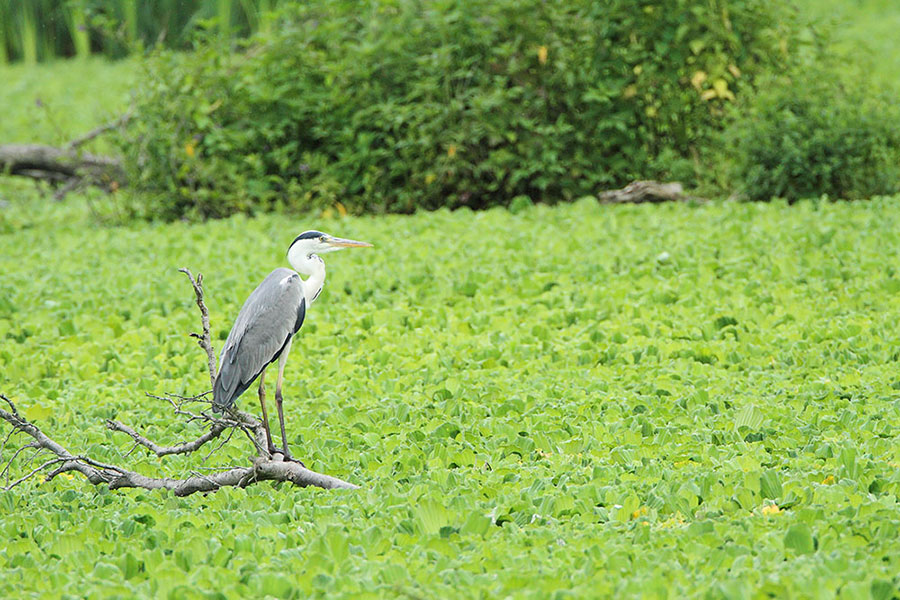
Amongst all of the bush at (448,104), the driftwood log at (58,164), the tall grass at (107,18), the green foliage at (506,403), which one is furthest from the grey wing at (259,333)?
the tall grass at (107,18)

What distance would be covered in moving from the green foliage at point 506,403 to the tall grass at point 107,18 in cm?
750

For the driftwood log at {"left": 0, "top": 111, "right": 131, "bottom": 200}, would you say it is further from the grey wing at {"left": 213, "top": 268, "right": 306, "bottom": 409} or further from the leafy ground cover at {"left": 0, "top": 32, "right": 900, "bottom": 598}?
the grey wing at {"left": 213, "top": 268, "right": 306, "bottom": 409}

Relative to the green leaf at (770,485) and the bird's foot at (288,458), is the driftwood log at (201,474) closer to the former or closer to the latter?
the bird's foot at (288,458)

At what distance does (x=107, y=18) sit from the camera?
14453 millimetres

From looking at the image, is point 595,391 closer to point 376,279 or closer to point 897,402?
point 897,402

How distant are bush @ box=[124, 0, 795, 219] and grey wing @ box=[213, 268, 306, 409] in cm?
455

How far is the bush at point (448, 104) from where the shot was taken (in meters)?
8.28

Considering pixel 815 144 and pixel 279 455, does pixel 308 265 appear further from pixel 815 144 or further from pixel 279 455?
pixel 815 144

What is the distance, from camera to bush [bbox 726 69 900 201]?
7438mm

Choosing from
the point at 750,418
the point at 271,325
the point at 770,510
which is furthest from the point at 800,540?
the point at 271,325

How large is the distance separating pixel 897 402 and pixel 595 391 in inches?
44.0

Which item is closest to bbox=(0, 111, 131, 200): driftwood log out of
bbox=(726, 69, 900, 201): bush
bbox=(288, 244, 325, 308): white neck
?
bbox=(726, 69, 900, 201): bush

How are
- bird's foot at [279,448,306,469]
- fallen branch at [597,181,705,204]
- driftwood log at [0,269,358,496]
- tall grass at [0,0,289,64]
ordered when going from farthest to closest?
tall grass at [0,0,289,64] → fallen branch at [597,181,705,204] → bird's foot at [279,448,306,469] → driftwood log at [0,269,358,496]

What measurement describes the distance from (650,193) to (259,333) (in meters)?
4.81
